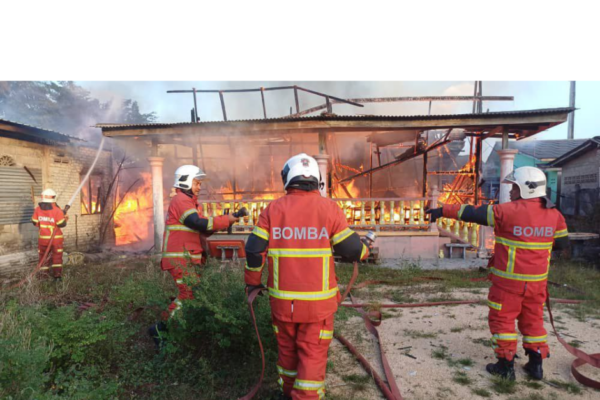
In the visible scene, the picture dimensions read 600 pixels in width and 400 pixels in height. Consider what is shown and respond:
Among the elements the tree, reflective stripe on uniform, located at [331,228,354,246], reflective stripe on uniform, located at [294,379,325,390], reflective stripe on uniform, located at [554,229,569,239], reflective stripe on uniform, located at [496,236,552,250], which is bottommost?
reflective stripe on uniform, located at [294,379,325,390]

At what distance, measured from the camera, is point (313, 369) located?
237cm

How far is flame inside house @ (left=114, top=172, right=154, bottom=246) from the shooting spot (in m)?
14.0

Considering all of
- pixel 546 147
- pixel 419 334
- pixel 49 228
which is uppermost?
pixel 546 147

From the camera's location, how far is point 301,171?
8.25 feet

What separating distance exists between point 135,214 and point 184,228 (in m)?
12.4

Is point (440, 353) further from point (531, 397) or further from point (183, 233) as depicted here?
point (183, 233)

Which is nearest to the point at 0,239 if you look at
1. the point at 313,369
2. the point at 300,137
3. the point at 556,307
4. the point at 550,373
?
the point at 300,137

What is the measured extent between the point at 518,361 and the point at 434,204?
5.18m

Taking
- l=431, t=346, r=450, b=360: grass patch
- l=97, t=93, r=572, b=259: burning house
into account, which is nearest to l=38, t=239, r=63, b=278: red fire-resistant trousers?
l=97, t=93, r=572, b=259: burning house

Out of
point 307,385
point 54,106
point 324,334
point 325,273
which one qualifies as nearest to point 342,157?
point 325,273

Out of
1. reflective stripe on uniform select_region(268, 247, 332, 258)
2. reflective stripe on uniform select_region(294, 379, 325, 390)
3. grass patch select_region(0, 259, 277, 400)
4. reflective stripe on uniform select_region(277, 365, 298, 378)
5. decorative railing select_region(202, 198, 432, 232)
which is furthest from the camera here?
decorative railing select_region(202, 198, 432, 232)

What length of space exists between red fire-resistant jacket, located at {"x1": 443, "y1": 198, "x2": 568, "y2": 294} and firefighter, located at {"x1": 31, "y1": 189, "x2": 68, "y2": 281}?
8.21 m

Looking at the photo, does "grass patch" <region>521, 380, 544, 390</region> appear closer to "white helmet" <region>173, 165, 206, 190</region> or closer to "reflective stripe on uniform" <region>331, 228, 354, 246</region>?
"reflective stripe on uniform" <region>331, 228, 354, 246</region>

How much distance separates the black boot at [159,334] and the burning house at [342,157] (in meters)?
3.02
